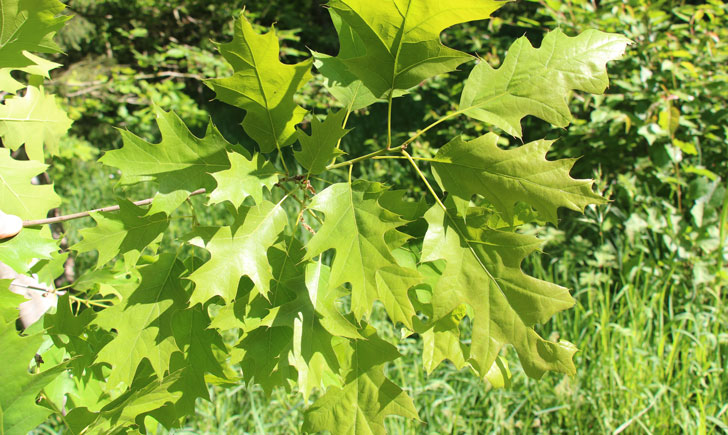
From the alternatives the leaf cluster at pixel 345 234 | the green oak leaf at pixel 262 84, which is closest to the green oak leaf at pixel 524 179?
the leaf cluster at pixel 345 234

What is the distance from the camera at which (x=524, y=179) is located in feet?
2.10

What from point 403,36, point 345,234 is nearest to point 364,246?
point 345,234

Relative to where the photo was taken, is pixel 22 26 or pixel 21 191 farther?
pixel 21 191

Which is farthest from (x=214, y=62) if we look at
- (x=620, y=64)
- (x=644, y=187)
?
(x=644, y=187)

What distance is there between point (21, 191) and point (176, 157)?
396mm

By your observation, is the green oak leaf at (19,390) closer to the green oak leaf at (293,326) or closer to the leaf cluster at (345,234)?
the leaf cluster at (345,234)

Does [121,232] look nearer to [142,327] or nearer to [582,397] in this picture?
[142,327]

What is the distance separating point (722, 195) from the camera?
257 centimetres

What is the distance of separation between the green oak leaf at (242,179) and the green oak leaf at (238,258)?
0.07ft

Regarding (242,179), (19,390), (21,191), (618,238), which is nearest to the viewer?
(19,390)

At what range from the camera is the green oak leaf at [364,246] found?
62cm

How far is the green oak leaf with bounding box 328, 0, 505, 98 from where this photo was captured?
604mm

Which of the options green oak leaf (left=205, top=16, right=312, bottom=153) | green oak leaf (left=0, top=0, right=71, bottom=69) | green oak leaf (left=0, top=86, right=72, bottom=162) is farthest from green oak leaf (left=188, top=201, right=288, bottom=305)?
green oak leaf (left=0, top=86, right=72, bottom=162)

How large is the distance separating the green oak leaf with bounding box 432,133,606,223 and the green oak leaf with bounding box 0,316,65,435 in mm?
539
